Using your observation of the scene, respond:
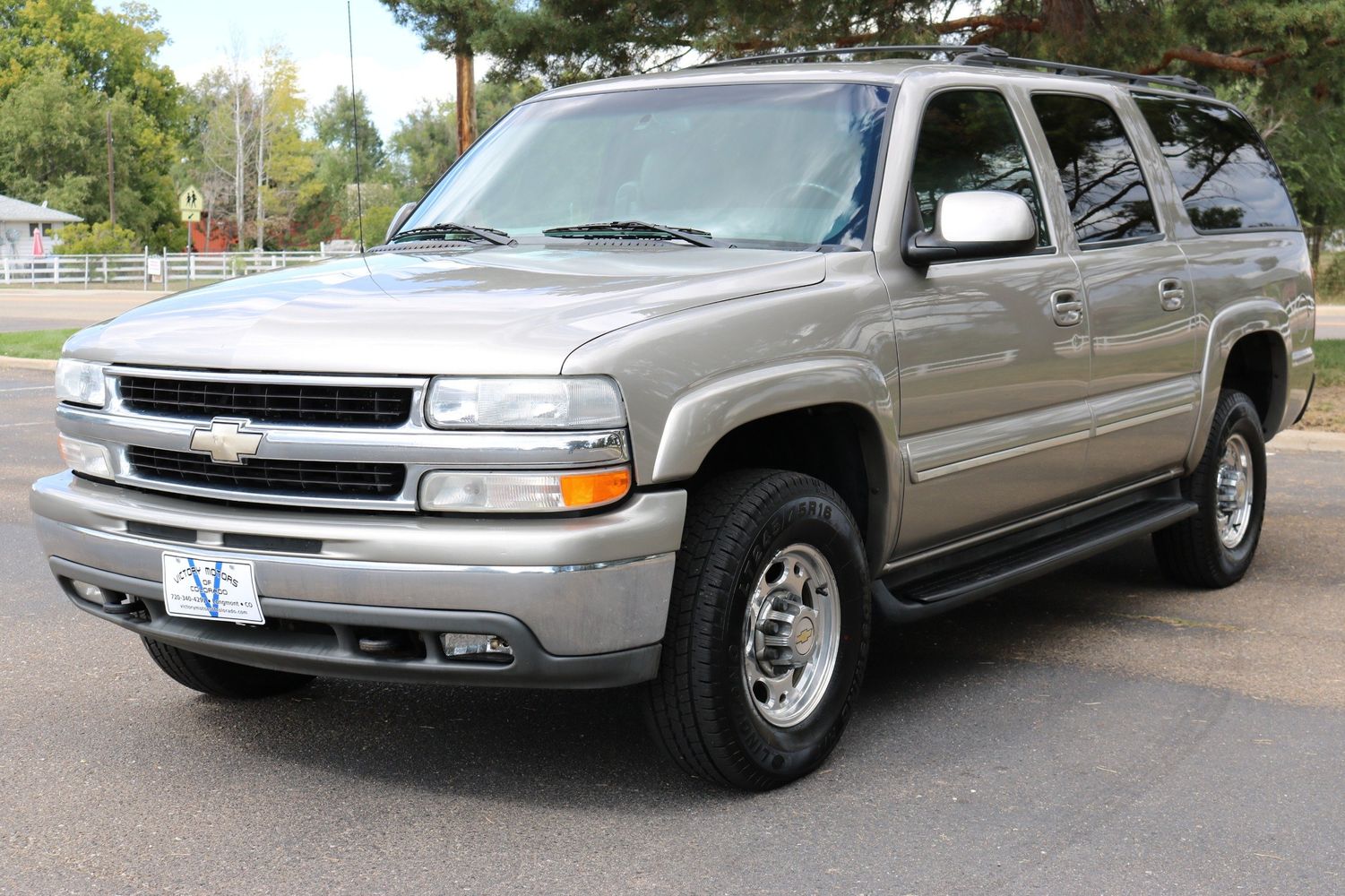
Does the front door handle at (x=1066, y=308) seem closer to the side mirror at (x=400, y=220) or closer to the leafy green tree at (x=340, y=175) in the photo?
the side mirror at (x=400, y=220)

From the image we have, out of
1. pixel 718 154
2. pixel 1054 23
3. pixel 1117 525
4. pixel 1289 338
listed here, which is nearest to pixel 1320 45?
pixel 1054 23

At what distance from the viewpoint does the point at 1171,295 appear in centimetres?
574

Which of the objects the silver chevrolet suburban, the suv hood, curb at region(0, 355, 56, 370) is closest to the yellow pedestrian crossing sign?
curb at region(0, 355, 56, 370)

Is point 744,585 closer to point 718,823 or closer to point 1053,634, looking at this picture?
point 718,823

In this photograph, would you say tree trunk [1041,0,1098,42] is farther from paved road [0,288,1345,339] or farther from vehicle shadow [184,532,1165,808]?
vehicle shadow [184,532,1165,808]

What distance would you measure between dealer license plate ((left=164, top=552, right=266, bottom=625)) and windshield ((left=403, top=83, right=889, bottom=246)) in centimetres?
167

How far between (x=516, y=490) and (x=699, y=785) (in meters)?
1.08

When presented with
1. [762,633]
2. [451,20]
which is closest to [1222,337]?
[762,633]

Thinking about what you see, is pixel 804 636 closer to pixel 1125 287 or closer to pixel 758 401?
pixel 758 401

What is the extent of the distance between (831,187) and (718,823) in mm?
1882

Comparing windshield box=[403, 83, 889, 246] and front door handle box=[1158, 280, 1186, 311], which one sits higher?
windshield box=[403, 83, 889, 246]

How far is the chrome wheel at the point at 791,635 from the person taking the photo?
159 inches

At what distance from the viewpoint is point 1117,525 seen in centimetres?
564

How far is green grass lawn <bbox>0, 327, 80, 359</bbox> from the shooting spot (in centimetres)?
1911
